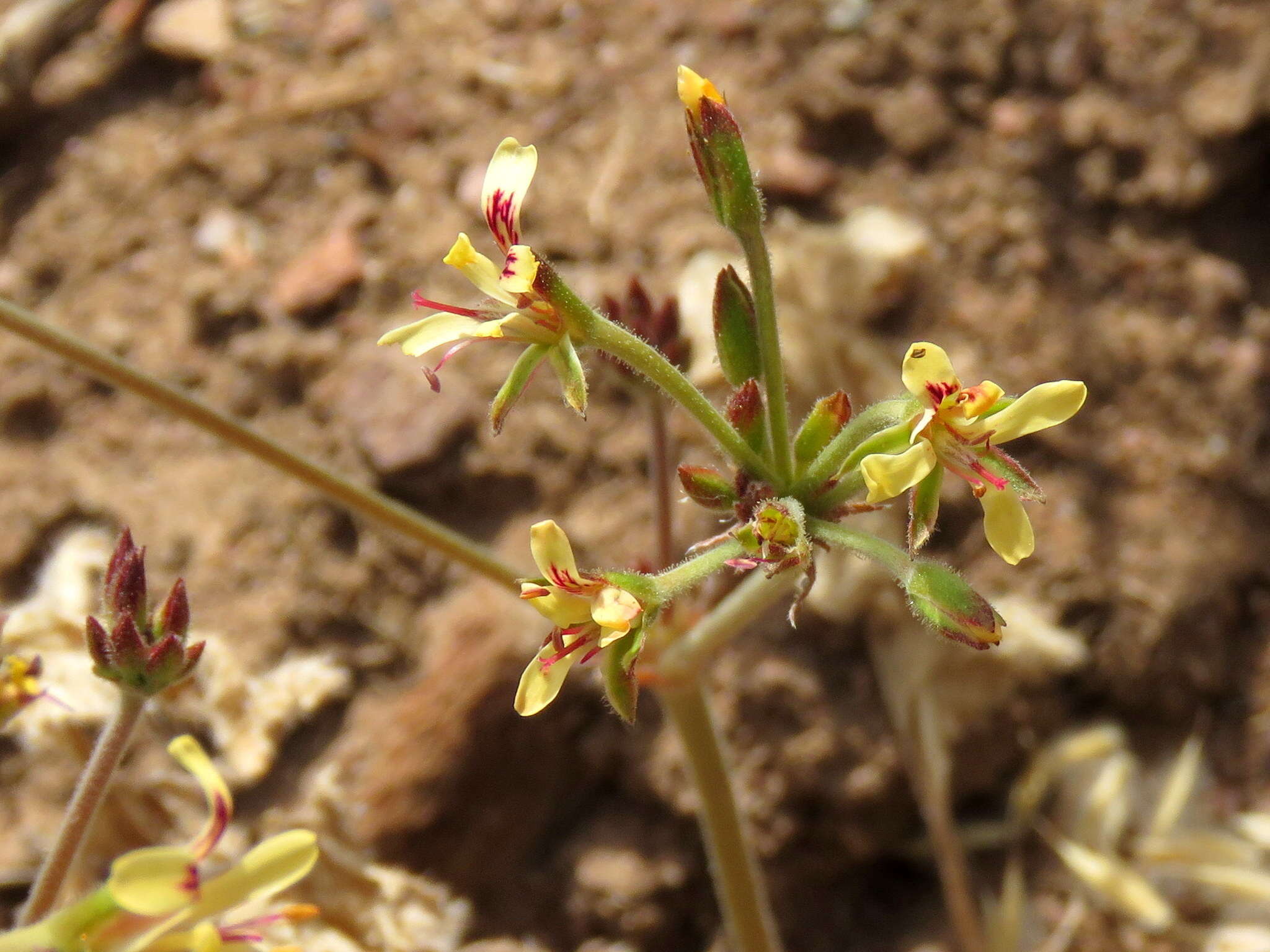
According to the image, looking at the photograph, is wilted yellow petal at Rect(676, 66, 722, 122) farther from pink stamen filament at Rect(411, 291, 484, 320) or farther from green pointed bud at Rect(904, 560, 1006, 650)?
green pointed bud at Rect(904, 560, 1006, 650)

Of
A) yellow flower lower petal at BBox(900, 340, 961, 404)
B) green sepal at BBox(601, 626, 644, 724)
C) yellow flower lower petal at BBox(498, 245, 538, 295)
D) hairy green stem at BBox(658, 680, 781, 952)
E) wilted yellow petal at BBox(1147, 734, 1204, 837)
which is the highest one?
yellow flower lower petal at BBox(498, 245, 538, 295)

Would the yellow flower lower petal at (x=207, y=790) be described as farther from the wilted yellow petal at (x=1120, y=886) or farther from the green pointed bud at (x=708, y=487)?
the wilted yellow petal at (x=1120, y=886)

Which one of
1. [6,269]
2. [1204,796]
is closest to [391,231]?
[6,269]

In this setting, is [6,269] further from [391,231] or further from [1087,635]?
[1087,635]

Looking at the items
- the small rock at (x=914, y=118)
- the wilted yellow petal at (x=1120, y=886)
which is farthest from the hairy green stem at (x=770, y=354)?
the small rock at (x=914, y=118)

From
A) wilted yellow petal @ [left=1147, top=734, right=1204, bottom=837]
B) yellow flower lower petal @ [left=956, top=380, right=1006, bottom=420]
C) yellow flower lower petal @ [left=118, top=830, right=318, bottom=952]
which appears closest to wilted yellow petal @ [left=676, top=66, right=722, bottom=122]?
yellow flower lower petal @ [left=956, top=380, right=1006, bottom=420]

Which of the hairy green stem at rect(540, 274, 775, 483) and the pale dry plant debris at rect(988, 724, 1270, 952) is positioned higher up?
the hairy green stem at rect(540, 274, 775, 483)

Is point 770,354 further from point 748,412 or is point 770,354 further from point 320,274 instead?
point 320,274
